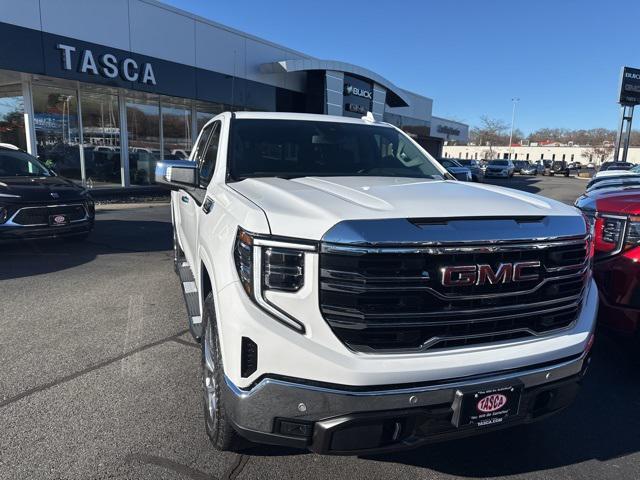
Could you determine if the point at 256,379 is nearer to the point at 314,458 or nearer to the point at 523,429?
the point at 314,458

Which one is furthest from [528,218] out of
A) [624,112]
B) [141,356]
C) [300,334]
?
[624,112]

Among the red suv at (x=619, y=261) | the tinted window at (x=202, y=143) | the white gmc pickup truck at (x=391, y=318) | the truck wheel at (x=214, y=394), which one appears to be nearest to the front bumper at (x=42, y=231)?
the tinted window at (x=202, y=143)

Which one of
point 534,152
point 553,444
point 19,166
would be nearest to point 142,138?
point 19,166

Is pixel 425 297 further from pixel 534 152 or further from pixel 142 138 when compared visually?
pixel 534 152

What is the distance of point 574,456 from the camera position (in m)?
2.71

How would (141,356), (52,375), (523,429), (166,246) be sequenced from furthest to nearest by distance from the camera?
(166,246) → (141,356) → (52,375) → (523,429)

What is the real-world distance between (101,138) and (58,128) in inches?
56.3

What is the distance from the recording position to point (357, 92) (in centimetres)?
2273

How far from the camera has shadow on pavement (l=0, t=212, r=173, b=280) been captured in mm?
6613

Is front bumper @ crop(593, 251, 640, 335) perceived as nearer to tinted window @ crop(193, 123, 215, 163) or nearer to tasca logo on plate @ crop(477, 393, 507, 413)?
tasca logo on plate @ crop(477, 393, 507, 413)

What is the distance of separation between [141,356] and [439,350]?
2.67 m

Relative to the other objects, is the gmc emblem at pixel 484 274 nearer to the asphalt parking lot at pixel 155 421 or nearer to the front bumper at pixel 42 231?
the asphalt parking lot at pixel 155 421

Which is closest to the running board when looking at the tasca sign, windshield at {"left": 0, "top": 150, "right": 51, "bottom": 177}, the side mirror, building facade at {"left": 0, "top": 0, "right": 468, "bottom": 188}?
the side mirror

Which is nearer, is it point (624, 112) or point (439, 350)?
point (439, 350)
